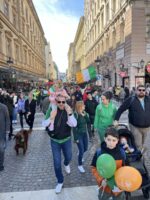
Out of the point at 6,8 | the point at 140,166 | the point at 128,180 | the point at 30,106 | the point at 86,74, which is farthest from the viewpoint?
the point at 6,8

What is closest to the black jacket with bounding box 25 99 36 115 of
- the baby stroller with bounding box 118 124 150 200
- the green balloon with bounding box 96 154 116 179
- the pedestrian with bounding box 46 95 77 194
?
the pedestrian with bounding box 46 95 77 194

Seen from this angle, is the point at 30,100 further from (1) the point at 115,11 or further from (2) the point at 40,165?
(1) the point at 115,11

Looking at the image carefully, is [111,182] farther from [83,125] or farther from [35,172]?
[35,172]

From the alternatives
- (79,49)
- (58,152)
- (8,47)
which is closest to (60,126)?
(58,152)

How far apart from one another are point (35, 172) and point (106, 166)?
2695 millimetres

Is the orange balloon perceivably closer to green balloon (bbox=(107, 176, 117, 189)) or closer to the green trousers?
green balloon (bbox=(107, 176, 117, 189))

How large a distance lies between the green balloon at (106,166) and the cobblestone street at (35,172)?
1641mm

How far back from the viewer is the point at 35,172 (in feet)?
16.5

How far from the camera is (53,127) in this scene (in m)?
3.94

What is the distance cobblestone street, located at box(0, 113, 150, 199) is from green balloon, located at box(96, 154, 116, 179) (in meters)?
1.64

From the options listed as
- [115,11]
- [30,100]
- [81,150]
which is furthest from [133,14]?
[81,150]

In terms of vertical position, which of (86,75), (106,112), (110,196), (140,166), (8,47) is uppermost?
(8,47)

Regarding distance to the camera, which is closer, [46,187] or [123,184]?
[123,184]

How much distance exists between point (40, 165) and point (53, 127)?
6.39 feet
